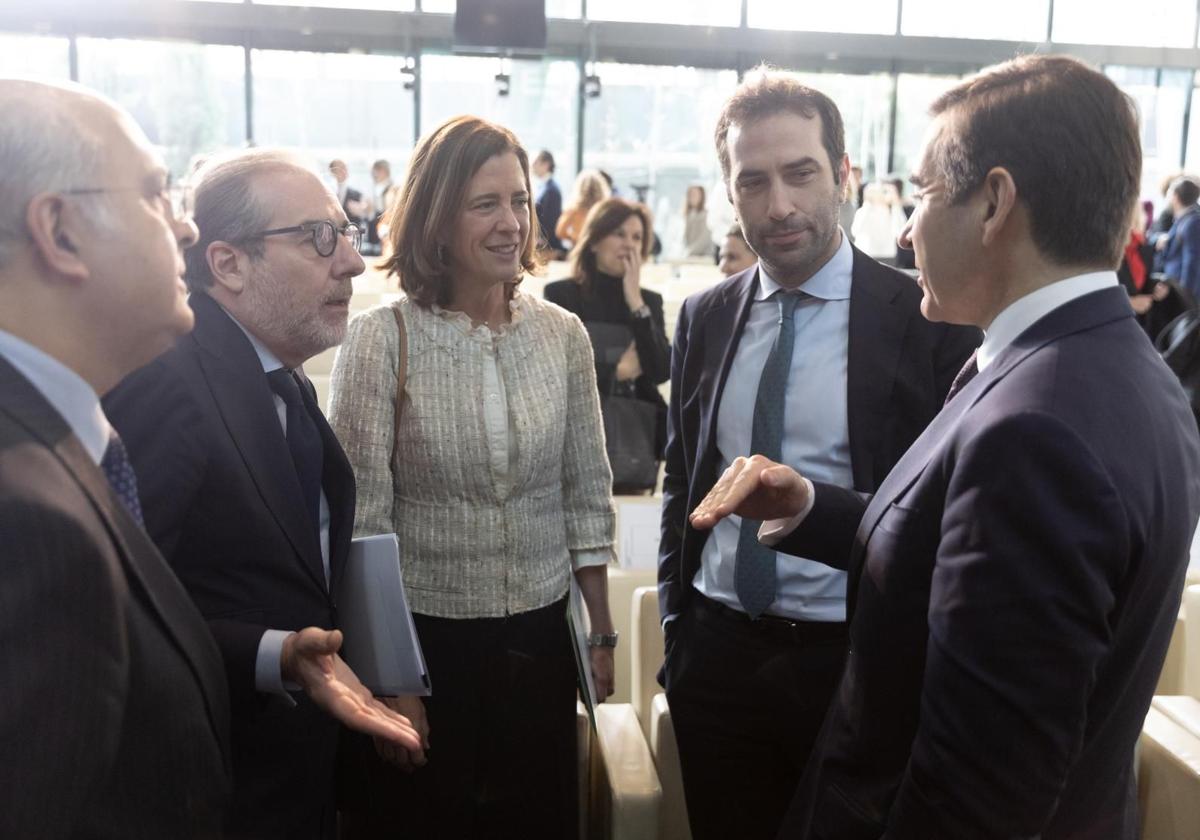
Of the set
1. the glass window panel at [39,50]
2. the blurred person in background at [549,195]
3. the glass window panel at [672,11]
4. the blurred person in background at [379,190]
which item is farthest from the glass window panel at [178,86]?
the blurred person in background at [549,195]

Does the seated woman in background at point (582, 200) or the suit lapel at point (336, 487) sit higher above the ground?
the seated woman in background at point (582, 200)

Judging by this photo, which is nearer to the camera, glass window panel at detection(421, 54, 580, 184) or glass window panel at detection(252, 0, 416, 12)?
glass window panel at detection(252, 0, 416, 12)

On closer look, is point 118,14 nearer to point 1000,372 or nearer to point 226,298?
point 226,298

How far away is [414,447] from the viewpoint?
76.0 inches

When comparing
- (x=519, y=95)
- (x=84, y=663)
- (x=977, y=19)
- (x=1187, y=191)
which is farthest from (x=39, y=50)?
(x=84, y=663)

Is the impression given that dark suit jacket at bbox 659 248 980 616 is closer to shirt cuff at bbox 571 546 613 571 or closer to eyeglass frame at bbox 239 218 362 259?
shirt cuff at bbox 571 546 613 571

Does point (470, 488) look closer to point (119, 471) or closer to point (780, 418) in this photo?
point (780, 418)

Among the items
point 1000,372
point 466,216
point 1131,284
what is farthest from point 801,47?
point 1000,372

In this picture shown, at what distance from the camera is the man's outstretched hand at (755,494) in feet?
4.51

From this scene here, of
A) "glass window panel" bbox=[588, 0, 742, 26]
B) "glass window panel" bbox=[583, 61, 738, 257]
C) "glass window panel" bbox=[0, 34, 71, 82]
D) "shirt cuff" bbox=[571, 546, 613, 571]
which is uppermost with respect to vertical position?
"glass window panel" bbox=[588, 0, 742, 26]

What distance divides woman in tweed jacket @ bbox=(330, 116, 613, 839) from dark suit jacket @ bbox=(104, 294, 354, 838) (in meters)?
0.34

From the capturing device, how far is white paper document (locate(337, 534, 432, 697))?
161 cm

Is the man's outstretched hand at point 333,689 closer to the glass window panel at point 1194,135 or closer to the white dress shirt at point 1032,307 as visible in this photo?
the white dress shirt at point 1032,307

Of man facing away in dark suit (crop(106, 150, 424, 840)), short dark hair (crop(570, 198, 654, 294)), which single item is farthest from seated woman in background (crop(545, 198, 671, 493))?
man facing away in dark suit (crop(106, 150, 424, 840))
